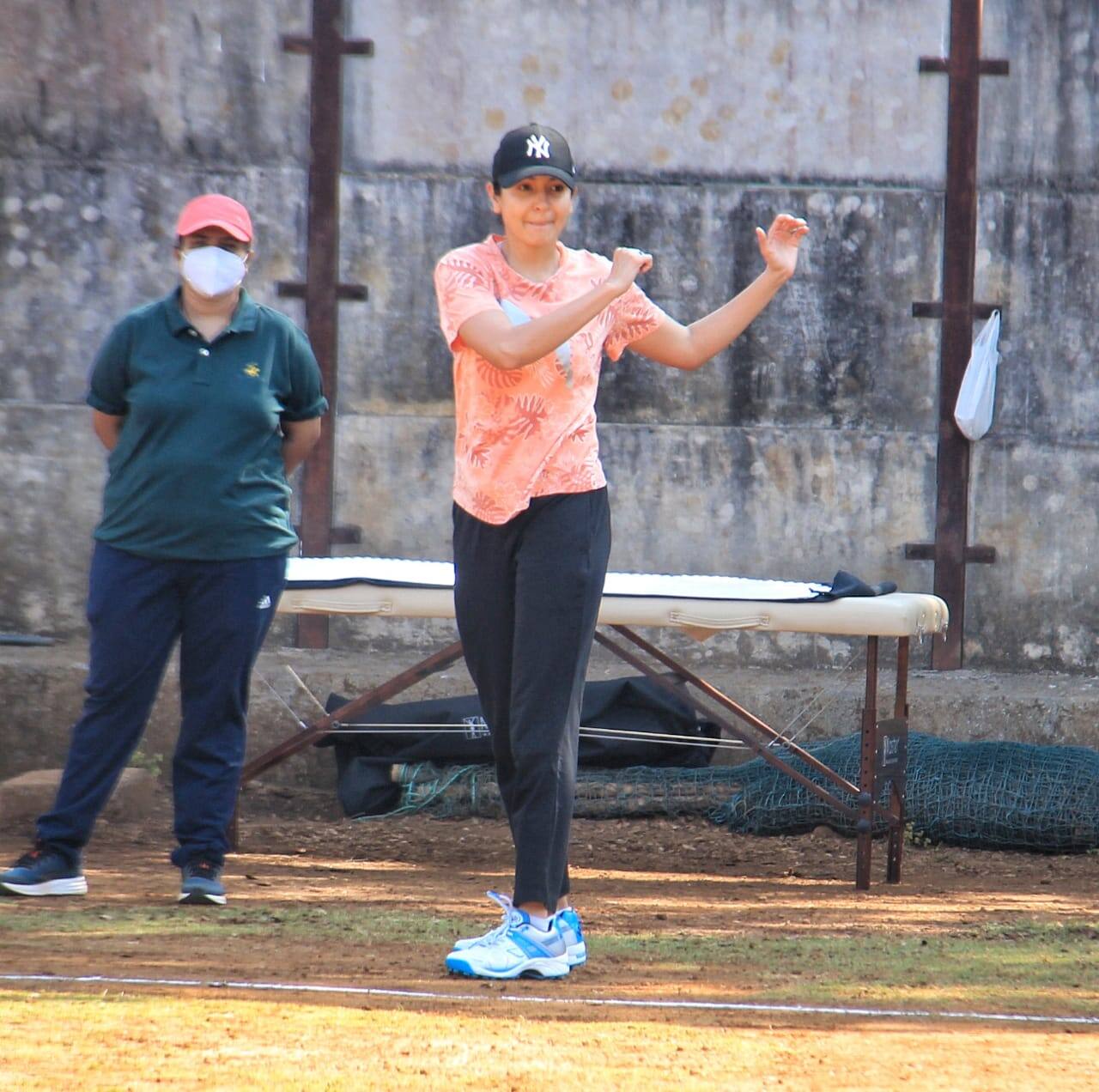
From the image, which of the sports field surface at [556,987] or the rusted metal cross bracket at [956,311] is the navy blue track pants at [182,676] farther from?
the rusted metal cross bracket at [956,311]

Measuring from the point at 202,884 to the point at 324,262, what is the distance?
3886 millimetres

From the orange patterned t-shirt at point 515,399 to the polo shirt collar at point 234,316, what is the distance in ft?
3.38

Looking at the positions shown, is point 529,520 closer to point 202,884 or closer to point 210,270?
point 210,270

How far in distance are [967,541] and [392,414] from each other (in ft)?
8.87

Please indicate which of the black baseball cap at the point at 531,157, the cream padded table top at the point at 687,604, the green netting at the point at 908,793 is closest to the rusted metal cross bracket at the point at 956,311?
the green netting at the point at 908,793

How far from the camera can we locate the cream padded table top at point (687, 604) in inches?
208

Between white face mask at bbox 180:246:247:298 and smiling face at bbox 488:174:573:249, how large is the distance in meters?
1.06

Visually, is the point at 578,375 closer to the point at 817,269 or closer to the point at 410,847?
the point at 410,847

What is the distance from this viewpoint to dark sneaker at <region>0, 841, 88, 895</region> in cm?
430

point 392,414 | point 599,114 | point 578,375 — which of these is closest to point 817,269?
point 599,114

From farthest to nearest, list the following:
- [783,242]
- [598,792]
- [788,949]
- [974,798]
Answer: [598,792] → [974,798] → [788,949] → [783,242]

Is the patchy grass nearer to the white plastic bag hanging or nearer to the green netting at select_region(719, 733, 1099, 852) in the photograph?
the green netting at select_region(719, 733, 1099, 852)

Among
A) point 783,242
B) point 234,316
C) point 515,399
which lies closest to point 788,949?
point 515,399

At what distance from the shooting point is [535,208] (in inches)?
133
